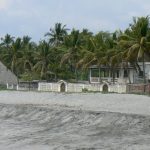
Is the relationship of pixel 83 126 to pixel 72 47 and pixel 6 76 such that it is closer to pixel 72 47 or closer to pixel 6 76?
pixel 72 47

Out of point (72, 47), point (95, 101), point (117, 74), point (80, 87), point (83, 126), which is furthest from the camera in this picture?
A: point (72, 47)

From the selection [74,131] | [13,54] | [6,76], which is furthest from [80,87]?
[13,54]

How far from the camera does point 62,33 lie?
76.0m

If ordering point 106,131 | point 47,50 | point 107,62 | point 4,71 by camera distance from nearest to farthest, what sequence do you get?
1. point 106,131
2. point 107,62
3. point 47,50
4. point 4,71

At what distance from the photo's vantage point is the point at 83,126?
22625 millimetres

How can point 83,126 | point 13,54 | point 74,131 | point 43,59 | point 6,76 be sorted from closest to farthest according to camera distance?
point 74,131 < point 83,126 < point 43,59 < point 6,76 < point 13,54

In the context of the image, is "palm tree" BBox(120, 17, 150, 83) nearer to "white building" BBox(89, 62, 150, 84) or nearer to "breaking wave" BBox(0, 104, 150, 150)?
"white building" BBox(89, 62, 150, 84)

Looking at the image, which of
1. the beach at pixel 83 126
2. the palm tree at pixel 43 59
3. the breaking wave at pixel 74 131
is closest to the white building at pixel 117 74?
the palm tree at pixel 43 59

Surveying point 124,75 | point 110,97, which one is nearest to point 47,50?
→ point 124,75

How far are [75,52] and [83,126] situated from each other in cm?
4093

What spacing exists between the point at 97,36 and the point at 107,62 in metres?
6.34

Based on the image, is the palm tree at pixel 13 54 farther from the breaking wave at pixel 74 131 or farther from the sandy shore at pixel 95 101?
the breaking wave at pixel 74 131

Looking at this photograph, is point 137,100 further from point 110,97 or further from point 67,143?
point 67,143

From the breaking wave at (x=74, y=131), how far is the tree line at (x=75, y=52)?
19306mm
